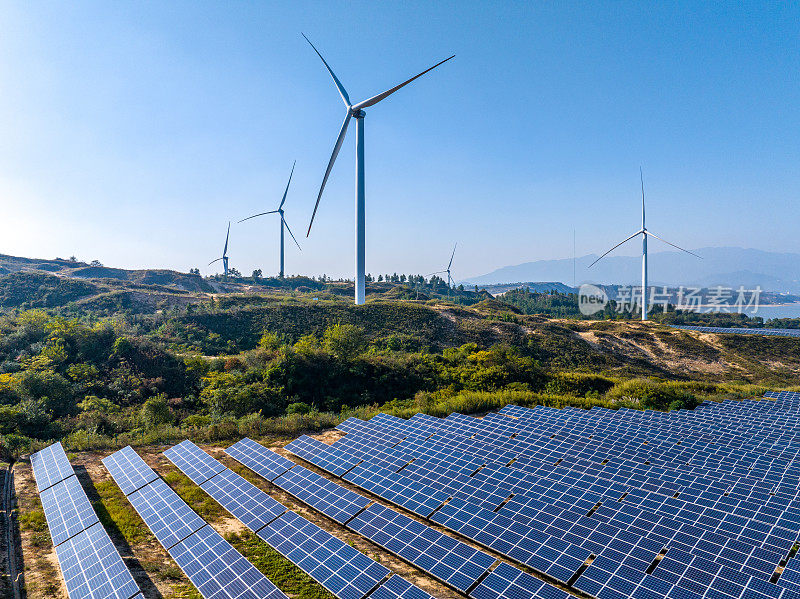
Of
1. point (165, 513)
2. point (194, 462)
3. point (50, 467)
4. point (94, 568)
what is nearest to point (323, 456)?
point (194, 462)

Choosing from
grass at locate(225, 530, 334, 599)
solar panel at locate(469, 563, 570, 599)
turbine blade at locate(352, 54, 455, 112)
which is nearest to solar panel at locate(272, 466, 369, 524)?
grass at locate(225, 530, 334, 599)

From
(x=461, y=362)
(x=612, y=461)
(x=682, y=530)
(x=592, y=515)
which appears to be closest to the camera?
(x=682, y=530)

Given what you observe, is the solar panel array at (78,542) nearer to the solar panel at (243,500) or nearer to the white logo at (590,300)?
the solar panel at (243,500)

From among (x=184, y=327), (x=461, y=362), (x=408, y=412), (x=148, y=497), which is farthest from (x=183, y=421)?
(x=184, y=327)

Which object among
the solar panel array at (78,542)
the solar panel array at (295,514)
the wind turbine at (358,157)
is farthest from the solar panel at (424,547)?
the wind turbine at (358,157)

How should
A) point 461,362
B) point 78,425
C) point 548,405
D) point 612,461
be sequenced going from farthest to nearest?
point 461,362 → point 548,405 → point 78,425 → point 612,461

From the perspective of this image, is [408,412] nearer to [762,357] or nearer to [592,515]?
[592,515]

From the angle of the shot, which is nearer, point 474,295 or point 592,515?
point 592,515

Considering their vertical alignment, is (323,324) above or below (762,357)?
above
